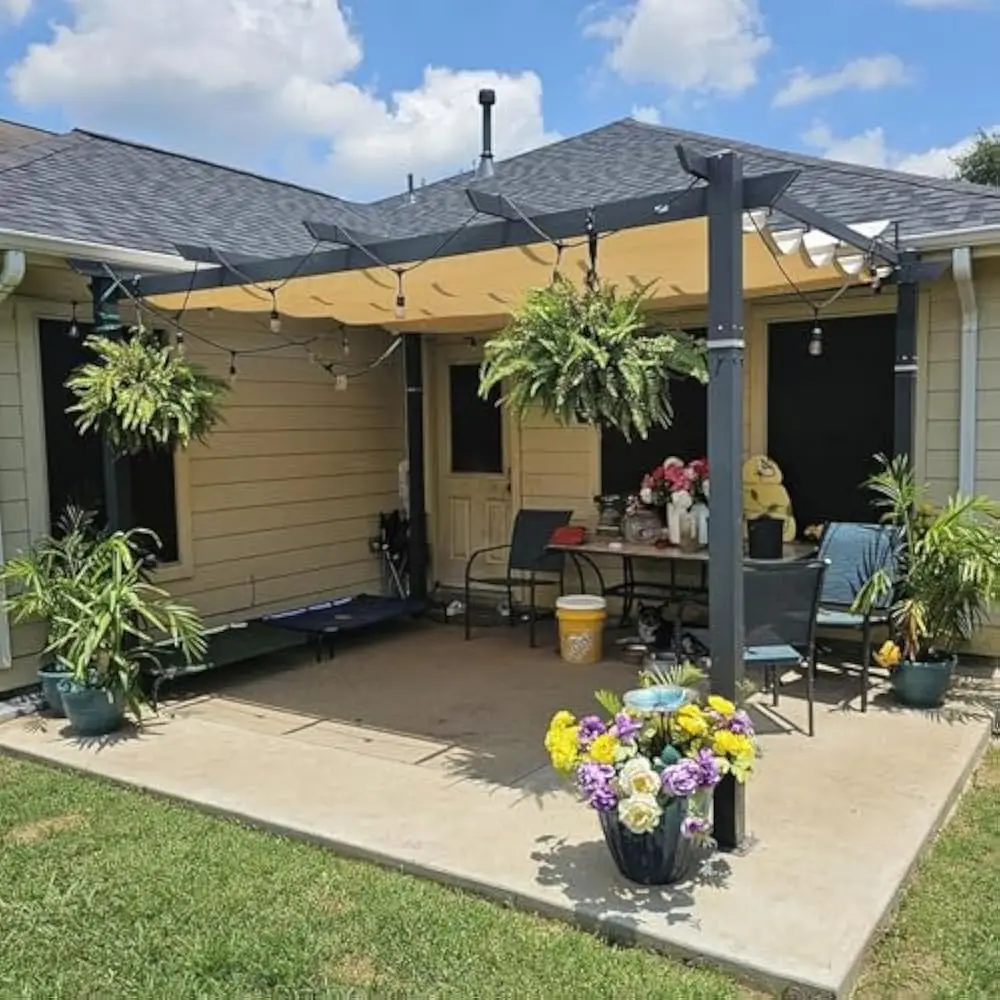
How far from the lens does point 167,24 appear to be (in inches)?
328

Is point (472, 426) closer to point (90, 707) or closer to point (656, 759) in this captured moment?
point (90, 707)

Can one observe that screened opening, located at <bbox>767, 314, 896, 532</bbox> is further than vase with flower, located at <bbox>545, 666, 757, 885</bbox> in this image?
Yes

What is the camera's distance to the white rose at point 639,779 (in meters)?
2.80

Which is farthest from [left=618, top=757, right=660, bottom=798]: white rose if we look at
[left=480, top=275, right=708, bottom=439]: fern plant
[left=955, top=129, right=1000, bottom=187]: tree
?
[left=955, top=129, right=1000, bottom=187]: tree

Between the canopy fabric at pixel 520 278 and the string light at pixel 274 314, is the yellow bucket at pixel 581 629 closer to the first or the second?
the canopy fabric at pixel 520 278

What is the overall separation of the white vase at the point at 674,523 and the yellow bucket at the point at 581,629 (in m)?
0.63

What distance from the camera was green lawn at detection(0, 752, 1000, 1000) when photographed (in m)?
2.52

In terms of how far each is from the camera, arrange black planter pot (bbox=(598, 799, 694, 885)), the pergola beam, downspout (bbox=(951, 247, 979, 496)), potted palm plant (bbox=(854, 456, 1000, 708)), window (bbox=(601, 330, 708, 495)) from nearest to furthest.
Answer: black planter pot (bbox=(598, 799, 694, 885))
the pergola beam
potted palm plant (bbox=(854, 456, 1000, 708))
downspout (bbox=(951, 247, 979, 496))
window (bbox=(601, 330, 708, 495))

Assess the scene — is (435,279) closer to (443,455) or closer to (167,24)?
(443,455)

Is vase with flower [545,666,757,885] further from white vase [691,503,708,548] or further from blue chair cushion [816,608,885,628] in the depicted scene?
Result: white vase [691,503,708,548]

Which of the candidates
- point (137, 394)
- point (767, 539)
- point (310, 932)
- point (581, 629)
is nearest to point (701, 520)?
point (767, 539)

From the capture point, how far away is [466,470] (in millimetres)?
7973

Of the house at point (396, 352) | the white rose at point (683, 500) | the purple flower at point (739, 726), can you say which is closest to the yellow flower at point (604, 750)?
the purple flower at point (739, 726)

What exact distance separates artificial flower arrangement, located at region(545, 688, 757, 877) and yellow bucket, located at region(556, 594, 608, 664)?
2829mm
